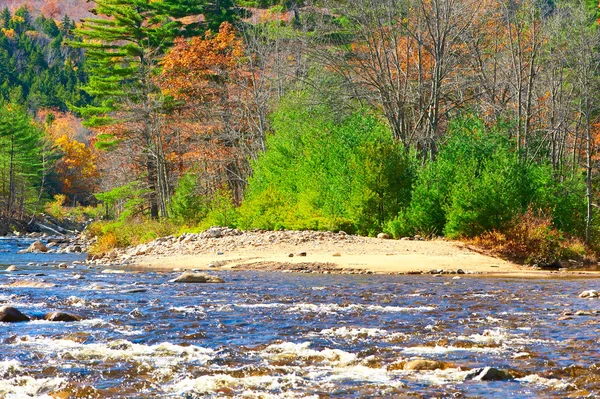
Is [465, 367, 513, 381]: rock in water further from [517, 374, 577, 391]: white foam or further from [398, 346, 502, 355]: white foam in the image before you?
[398, 346, 502, 355]: white foam

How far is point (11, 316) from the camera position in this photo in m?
10.9

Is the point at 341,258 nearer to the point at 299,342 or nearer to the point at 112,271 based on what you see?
the point at 112,271

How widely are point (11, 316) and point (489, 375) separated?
6.80m

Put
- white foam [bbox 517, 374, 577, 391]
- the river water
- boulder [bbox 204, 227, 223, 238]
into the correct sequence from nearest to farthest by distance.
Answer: white foam [bbox 517, 374, 577, 391] → the river water → boulder [bbox 204, 227, 223, 238]

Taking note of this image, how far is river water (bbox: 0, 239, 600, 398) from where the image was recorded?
285 inches

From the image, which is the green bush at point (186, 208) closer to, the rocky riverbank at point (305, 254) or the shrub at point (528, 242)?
the rocky riverbank at point (305, 254)

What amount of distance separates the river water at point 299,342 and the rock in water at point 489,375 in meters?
0.10

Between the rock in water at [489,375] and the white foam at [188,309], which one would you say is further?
the white foam at [188,309]

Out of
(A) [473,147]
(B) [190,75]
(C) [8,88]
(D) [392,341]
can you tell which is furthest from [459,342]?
(C) [8,88]

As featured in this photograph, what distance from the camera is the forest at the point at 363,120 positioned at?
953 inches

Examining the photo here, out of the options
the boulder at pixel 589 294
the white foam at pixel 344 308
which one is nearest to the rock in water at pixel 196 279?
the white foam at pixel 344 308

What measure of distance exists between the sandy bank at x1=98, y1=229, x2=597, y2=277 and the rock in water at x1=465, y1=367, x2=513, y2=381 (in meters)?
10.9

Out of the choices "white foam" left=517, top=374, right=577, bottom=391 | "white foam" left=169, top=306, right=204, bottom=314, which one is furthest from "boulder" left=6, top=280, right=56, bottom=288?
"white foam" left=517, top=374, right=577, bottom=391

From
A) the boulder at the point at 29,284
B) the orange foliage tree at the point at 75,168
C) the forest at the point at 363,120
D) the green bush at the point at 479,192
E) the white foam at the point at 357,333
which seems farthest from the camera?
the orange foliage tree at the point at 75,168
